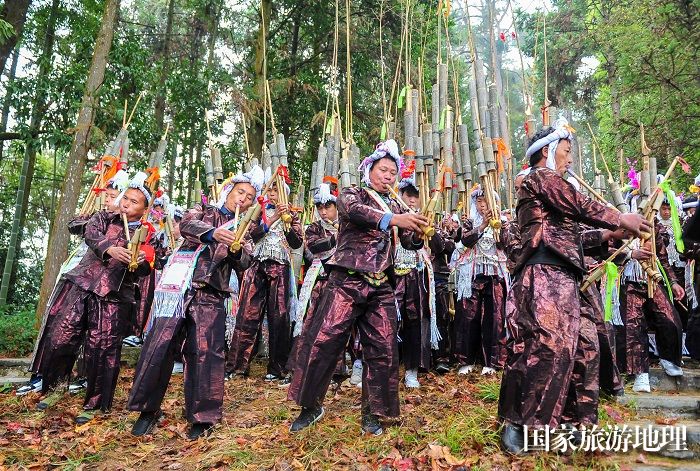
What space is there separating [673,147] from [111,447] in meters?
Answer: 8.39

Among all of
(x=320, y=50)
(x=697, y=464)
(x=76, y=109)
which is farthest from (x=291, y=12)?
(x=697, y=464)

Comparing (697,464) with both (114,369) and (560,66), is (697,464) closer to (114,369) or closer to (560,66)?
(114,369)

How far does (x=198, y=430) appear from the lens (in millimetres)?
3980

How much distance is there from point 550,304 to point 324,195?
354cm

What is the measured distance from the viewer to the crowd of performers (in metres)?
3.30

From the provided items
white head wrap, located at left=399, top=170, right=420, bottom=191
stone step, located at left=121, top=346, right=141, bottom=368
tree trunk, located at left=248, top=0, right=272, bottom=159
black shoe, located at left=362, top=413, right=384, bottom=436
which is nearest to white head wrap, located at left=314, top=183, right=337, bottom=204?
white head wrap, located at left=399, top=170, right=420, bottom=191

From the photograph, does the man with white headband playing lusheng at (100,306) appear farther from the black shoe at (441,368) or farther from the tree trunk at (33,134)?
the tree trunk at (33,134)

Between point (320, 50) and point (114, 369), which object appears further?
point (320, 50)

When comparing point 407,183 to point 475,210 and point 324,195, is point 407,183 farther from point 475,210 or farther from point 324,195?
point 324,195

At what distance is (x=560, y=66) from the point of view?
1484cm

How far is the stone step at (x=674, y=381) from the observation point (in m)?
4.92

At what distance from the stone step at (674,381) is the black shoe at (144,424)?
4247mm

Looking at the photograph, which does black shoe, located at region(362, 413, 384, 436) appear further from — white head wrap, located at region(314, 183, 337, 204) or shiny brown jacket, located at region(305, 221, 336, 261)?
white head wrap, located at region(314, 183, 337, 204)

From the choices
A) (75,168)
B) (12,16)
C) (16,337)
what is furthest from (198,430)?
(12,16)
